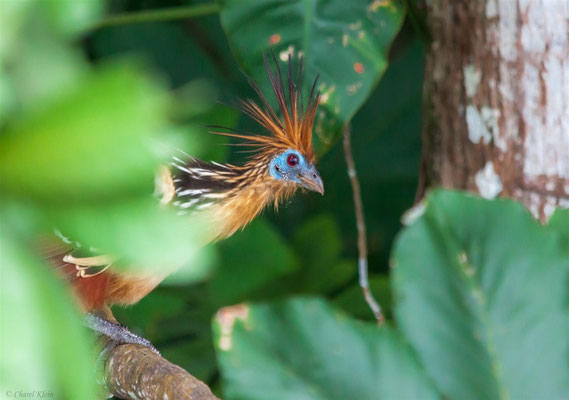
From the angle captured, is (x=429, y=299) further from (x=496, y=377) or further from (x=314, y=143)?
(x=314, y=143)

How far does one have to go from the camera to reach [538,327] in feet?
2.24

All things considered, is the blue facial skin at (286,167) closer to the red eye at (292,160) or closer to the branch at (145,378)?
the red eye at (292,160)

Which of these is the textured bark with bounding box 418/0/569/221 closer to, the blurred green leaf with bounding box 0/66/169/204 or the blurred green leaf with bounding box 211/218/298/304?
the blurred green leaf with bounding box 211/218/298/304

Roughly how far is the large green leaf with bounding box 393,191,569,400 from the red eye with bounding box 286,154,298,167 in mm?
739

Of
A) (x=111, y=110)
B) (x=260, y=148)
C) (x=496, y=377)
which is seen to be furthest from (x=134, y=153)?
(x=260, y=148)

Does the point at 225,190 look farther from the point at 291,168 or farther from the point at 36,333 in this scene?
the point at 36,333

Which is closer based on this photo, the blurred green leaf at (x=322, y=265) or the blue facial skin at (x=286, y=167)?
the blue facial skin at (x=286, y=167)

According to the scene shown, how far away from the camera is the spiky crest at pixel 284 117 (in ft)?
4.54

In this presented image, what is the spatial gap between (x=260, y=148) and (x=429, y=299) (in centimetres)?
82

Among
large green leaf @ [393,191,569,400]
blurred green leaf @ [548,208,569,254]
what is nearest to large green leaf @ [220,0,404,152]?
blurred green leaf @ [548,208,569,254]

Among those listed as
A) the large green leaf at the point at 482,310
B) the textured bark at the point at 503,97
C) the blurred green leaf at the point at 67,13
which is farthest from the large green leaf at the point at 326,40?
the blurred green leaf at the point at 67,13

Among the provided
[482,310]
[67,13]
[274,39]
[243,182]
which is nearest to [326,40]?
[274,39]

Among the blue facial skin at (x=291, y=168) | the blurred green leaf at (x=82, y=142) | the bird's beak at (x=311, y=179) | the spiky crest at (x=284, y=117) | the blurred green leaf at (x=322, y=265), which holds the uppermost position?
the blurred green leaf at (x=82, y=142)

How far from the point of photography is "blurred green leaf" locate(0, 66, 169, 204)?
0.84 feet
